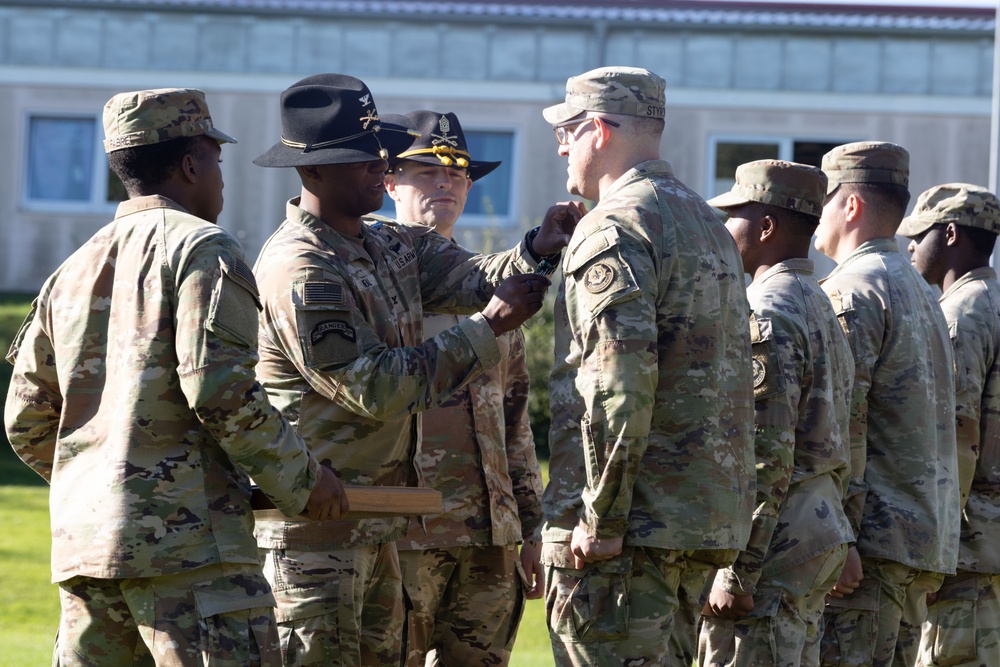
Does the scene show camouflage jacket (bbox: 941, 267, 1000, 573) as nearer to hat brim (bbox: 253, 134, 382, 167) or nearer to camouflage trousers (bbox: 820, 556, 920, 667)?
camouflage trousers (bbox: 820, 556, 920, 667)

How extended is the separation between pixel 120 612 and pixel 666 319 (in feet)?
6.03

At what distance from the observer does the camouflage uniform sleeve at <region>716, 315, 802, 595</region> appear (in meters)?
4.82

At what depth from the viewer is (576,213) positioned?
195 inches

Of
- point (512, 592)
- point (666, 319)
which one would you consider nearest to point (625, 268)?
point (666, 319)

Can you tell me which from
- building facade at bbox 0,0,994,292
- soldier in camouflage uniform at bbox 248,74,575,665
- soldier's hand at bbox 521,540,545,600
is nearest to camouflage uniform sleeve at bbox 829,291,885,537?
soldier's hand at bbox 521,540,545,600

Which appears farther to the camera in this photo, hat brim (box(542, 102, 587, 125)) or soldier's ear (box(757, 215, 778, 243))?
soldier's ear (box(757, 215, 778, 243))

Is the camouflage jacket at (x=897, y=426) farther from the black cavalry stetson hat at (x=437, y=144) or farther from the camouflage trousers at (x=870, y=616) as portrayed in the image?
the black cavalry stetson hat at (x=437, y=144)

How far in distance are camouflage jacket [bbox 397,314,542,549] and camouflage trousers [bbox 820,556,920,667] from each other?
1283 mm

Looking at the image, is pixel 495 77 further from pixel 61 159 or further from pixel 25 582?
pixel 25 582

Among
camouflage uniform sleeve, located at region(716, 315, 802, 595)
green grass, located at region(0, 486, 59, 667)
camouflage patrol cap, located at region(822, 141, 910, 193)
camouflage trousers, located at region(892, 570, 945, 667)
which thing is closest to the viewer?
camouflage uniform sleeve, located at region(716, 315, 802, 595)

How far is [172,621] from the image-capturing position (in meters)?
3.81

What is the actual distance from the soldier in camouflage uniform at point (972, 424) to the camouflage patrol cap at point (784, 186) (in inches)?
57.7

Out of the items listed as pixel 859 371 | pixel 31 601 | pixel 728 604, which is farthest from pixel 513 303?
pixel 31 601

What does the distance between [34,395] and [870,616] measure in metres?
3.30
